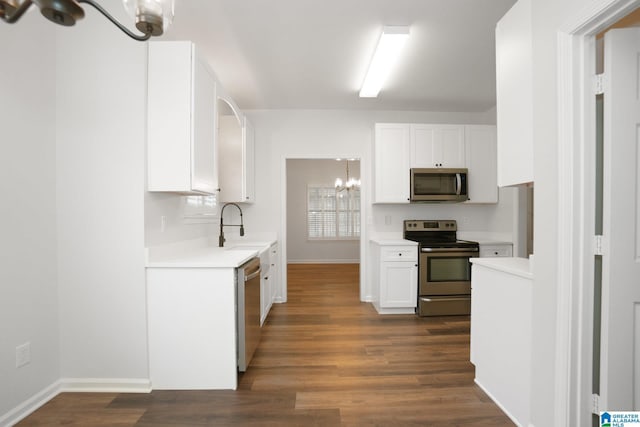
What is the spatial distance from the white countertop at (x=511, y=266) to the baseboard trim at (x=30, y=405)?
3032 mm

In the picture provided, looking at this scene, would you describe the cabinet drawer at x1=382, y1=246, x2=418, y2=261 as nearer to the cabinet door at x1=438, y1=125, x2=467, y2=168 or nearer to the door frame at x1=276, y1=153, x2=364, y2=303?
the door frame at x1=276, y1=153, x2=364, y2=303

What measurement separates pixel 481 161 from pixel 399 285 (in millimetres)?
2001

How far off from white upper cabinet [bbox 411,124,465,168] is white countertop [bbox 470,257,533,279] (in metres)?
2.17

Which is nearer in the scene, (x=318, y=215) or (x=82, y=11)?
(x=82, y=11)

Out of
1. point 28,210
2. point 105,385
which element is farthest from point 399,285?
point 28,210

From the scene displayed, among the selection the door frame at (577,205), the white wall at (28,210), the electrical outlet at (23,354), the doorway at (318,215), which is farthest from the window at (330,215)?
the door frame at (577,205)

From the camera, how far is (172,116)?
221 cm

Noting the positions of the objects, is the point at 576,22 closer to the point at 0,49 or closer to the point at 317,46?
the point at 317,46

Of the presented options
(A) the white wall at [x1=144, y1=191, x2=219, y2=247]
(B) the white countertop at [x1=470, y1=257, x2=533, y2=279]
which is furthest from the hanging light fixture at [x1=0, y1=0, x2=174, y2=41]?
(B) the white countertop at [x1=470, y1=257, x2=533, y2=279]

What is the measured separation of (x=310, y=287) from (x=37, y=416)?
12.6 ft

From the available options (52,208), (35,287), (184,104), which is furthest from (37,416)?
(184,104)

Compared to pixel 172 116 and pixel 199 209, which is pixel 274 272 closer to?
pixel 199 209
